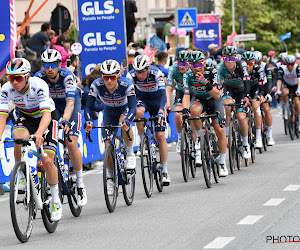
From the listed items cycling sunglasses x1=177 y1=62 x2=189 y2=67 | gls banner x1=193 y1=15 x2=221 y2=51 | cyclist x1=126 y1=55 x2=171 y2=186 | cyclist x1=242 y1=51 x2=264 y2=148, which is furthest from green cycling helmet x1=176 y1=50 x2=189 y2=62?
gls banner x1=193 y1=15 x2=221 y2=51

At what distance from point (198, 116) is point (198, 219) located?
161 inches

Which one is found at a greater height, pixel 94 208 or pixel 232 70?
pixel 232 70

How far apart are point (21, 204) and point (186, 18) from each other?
64.5 feet

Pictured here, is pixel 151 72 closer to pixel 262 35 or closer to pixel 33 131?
pixel 33 131

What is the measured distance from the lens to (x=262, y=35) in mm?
75375

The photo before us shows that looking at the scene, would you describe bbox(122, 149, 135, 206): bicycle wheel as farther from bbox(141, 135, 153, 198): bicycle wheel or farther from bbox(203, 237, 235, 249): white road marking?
bbox(203, 237, 235, 249): white road marking

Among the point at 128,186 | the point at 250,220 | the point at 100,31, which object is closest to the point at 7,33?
the point at 128,186

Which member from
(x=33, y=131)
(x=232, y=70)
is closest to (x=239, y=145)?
(x=232, y=70)

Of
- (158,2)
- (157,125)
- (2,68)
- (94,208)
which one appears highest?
(158,2)

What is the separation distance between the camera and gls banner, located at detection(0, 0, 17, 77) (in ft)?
48.6

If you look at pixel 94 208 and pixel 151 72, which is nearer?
pixel 94 208

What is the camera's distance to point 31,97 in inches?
382

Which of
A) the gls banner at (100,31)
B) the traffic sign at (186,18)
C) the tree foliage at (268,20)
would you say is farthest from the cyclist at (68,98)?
the tree foliage at (268,20)

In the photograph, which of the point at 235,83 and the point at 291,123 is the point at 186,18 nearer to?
the point at 291,123
